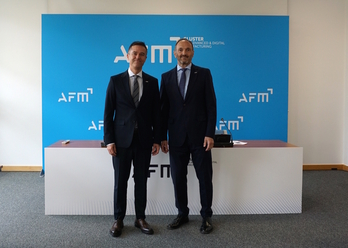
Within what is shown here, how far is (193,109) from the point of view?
8.18 ft

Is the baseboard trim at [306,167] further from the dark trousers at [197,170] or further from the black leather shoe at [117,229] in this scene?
the dark trousers at [197,170]

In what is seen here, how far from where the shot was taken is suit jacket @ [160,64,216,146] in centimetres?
249

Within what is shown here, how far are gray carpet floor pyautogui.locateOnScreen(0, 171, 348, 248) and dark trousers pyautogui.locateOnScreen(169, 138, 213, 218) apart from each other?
241mm

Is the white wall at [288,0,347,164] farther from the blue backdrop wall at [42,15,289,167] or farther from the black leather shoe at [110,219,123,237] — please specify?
the black leather shoe at [110,219,123,237]

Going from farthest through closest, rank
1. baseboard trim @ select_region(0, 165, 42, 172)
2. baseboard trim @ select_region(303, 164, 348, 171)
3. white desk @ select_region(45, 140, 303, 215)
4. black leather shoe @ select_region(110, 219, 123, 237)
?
baseboard trim @ select_region(303, 164, 348, 171) → baseboard trim @ select_region(0, 165, 42, 172) → white desk @ select_region(45, 140, 303, 215) → black leather shoe @ select_region(110, 219, 123, 237)

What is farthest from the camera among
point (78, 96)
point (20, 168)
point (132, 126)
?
point (20, 168)

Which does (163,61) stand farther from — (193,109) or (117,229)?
A: (117,229)

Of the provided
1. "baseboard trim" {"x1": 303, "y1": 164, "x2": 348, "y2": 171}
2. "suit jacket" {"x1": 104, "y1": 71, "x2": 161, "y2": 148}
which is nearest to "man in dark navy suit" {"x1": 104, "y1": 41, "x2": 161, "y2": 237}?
"suit jacket" {"x1": 104, "y1": 71, "x2": 161, "y2": 148}

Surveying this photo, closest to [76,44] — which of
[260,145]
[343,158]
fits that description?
[260,145]

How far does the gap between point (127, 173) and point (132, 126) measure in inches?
17.4

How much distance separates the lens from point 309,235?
7.98ft

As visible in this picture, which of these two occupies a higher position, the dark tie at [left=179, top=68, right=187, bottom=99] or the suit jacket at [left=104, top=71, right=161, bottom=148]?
the dark tie at [left=179, top=68, right=187, bottom=99]

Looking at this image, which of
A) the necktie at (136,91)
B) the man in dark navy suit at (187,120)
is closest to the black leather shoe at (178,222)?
the man in dark navy suit at (187,120)

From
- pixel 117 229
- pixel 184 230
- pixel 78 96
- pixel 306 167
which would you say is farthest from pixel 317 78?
pixel 117 229
